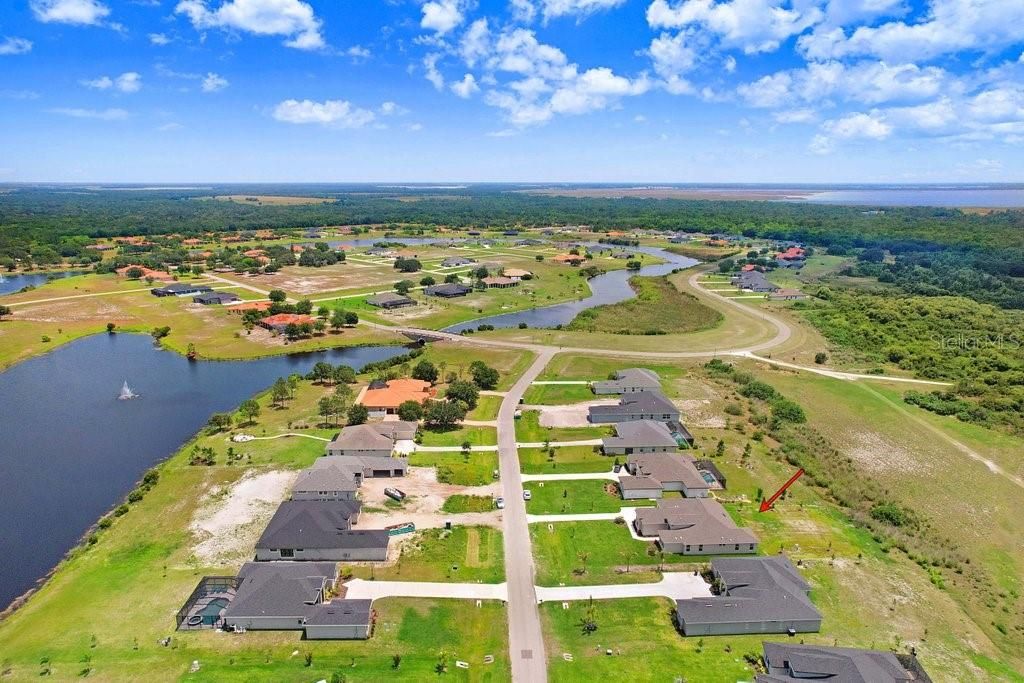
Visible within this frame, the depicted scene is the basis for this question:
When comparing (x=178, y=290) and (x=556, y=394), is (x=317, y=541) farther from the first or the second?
(x=178, y=290)

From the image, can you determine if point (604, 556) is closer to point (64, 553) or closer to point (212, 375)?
point (64, 553)

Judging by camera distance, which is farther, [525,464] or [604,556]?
[525,464]

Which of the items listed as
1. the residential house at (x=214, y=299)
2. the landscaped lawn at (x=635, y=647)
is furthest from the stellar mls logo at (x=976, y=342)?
the residential house at (x=214, y=299)

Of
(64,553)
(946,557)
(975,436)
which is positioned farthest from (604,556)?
(975,436)

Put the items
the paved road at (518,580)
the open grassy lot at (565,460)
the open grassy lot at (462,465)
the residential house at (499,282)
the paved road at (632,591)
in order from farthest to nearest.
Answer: the residential house at (499,282), the open grassy lot at (565,460), the open grassy lot at (462,465), the paved road at (632,591), the paved road at (518,580)

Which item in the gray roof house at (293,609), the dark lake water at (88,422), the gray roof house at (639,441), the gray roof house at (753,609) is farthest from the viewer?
the gray roof house at (639,441)

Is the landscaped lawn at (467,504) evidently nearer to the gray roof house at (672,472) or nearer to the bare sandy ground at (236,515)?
the gray roof house at (672,472)

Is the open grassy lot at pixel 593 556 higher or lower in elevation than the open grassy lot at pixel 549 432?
lower
